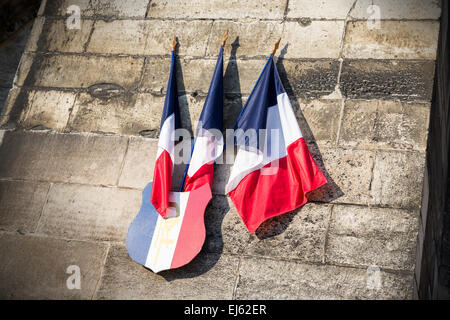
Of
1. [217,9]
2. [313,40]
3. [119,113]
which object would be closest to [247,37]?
[217,9]

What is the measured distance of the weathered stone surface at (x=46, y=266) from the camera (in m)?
3.88

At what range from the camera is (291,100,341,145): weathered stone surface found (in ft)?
12.8

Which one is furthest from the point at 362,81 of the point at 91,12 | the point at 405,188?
the point at 91,12

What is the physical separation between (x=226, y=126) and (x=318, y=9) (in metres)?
1.32

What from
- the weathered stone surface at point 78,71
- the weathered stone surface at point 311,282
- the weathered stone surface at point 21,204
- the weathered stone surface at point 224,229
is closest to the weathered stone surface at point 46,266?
the weathered stone surface at point 21,204

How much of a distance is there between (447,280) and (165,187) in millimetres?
2508

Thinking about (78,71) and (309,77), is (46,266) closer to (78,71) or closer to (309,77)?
(78,71)

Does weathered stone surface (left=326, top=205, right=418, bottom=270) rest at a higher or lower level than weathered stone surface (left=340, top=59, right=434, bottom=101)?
lower

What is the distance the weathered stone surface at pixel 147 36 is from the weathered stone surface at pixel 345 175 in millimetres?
1525

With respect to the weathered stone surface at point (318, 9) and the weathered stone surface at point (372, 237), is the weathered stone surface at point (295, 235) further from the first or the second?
the weathered stone surface at point (318, 9)

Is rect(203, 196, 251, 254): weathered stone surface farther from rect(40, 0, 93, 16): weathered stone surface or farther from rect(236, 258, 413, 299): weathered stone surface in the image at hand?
rect(40, 0, 93, 16): weathered stone surface

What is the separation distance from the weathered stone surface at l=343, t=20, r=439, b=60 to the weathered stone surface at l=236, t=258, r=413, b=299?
1753 mm

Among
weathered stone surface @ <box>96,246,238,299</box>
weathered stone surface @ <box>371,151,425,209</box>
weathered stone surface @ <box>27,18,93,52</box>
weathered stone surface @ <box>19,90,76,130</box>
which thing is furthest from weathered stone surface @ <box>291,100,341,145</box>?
weathered stone surface @ <box>27,18,93,52</box>

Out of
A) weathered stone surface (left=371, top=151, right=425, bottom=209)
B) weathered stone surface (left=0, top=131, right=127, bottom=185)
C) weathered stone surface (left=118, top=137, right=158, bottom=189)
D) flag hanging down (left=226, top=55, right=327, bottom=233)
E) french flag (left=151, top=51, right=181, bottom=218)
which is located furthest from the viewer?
weathered stone surface (left=0, top=131, right=127, bottom=185)
